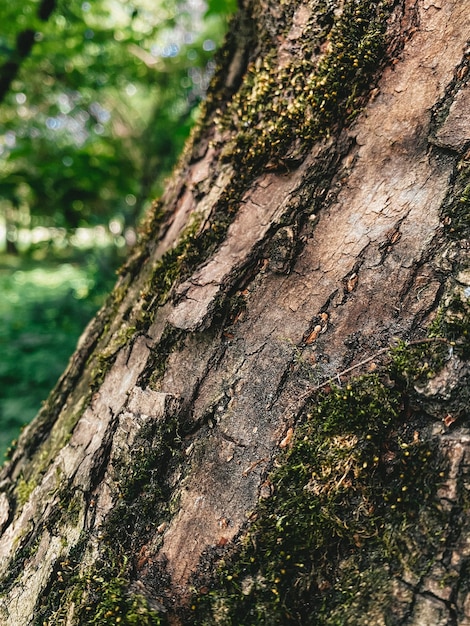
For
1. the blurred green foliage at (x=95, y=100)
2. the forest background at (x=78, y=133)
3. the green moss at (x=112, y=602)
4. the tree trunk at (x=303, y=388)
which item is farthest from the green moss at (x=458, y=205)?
the blurred green foliage at (x=95, y=100)

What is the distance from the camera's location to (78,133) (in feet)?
31.2

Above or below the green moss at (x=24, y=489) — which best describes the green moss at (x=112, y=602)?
below

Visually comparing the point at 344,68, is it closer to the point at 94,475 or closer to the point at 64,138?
the point at 94,475

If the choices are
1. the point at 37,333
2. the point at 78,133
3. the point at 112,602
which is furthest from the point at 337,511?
the point at 78,133

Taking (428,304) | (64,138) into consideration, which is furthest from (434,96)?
(64,138)

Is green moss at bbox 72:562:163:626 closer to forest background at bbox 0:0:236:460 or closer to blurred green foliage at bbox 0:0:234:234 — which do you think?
forest background at bbox 0:0:236:460

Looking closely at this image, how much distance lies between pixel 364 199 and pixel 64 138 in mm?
8576

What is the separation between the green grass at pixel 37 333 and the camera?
5.00 metres

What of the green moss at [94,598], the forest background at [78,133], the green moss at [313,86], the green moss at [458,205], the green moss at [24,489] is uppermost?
the forest background at [78,133]

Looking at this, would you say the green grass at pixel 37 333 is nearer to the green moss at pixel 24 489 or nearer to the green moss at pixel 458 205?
the green moss at pixel 24 489

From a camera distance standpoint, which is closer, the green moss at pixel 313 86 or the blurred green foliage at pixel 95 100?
the green moss at pixel 313 86

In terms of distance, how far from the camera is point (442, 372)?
1420 millimetres

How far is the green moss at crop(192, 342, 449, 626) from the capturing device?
4.55ft

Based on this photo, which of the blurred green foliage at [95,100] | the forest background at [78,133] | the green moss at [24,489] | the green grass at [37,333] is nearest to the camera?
the green moss at [24,489]
